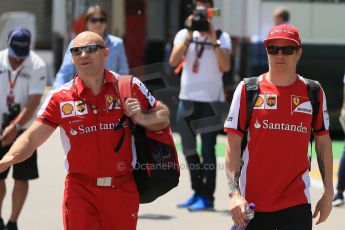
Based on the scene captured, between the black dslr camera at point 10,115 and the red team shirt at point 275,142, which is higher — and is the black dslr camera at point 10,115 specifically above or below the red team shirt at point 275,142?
below

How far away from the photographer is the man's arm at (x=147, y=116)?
16.1ft

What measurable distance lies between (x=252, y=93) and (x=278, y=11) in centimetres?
785

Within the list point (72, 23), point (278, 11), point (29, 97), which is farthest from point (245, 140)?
point (72, 23)

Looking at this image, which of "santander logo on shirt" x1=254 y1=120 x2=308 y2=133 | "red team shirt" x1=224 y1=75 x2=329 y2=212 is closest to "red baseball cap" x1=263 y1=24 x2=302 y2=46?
"red team shirt" x1=224 y1=75 x2=329 y2=212

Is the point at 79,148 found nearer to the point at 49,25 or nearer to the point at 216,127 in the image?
the point at 216,127

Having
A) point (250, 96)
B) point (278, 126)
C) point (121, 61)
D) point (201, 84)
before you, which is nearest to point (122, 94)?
point (250, 96)

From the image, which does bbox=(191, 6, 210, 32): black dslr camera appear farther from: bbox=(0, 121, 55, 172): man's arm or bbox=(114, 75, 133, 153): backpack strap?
bbox=(0, 121, 55, 172): man's arm

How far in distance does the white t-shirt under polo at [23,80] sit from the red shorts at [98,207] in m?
2.67

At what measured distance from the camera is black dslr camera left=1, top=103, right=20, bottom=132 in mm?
7574

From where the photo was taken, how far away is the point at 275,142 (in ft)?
15.7

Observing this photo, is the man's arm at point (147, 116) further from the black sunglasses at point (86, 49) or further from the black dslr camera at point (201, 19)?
the black dslr camera at point (201, 19)

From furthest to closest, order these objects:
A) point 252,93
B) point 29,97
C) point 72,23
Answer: point 72,23 < point 29,97 < point 252,93

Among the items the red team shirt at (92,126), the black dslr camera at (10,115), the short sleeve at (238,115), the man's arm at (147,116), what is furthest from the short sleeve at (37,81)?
the short sleeve at (238,115)

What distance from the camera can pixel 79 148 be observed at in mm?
5035
